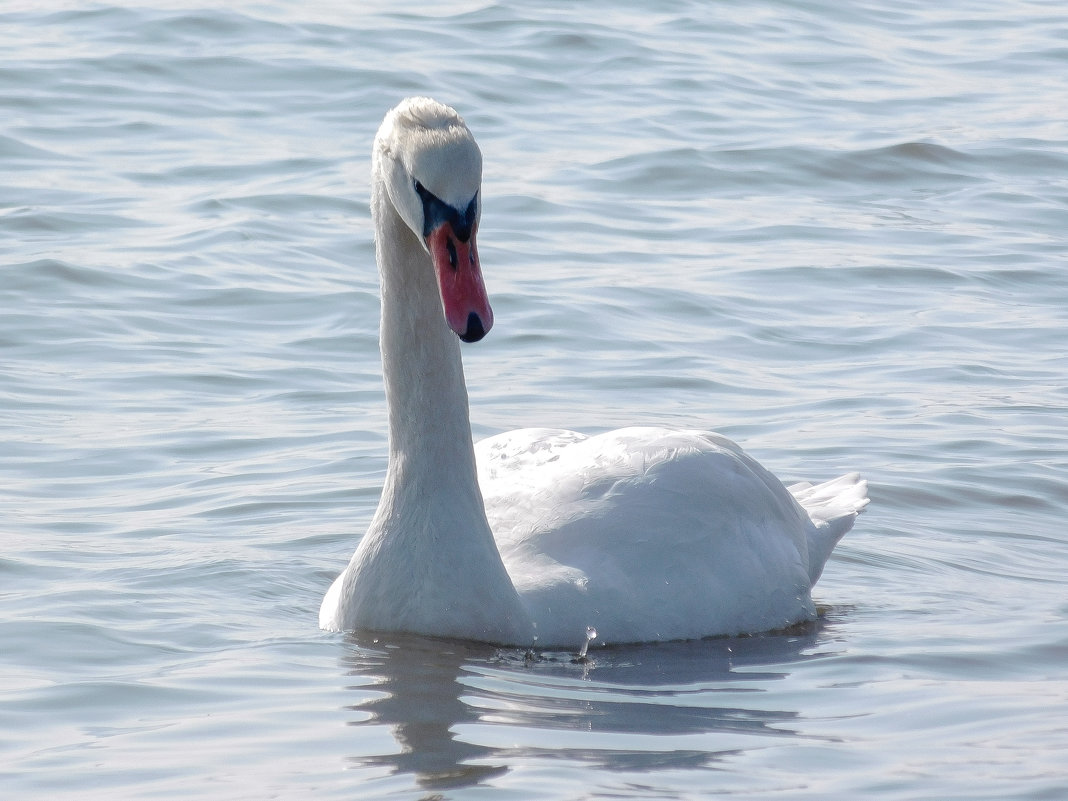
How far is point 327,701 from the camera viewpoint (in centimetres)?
528

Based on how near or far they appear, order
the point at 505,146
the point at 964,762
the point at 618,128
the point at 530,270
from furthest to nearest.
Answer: the point at 618,128 → the point at 505,146 → the point at 530,270 → the point at 964,762

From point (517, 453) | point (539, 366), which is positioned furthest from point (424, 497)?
point (539, 366)

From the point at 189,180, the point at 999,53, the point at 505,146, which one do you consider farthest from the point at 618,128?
the point at 999,53

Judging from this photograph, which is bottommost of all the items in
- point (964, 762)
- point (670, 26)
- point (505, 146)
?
point (964, 762)

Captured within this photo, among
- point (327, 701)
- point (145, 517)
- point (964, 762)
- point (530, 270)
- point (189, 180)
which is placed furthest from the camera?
point (189, 180)

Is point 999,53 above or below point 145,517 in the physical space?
above

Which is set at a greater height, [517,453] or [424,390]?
[424,390]

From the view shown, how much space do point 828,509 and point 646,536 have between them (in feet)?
4.25

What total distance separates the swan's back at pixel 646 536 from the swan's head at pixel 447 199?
3.38 feet

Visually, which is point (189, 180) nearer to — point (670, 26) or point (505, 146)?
point (505, 146)

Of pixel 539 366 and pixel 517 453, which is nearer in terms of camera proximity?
pixel 517 453

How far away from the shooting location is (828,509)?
7090 mm

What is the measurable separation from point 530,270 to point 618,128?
157 inches

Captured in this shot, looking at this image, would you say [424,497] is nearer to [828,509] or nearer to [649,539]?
[649,539]
